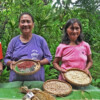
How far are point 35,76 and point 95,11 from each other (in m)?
1.14

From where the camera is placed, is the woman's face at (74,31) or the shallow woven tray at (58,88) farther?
the woman's face at (74,31)

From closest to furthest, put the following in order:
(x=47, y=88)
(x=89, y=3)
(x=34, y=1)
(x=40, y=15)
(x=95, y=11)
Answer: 1. (x=47, y=88)
2. (x=89, y=3)
3. (x=95, y=11)
4. (x=40, y=15)
5. (x=34, y=1)

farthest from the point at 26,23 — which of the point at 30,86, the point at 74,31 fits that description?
the point at 30,86

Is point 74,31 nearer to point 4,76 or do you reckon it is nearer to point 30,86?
point 30,86

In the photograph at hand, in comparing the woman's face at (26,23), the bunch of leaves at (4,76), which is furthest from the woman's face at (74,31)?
the bunch of leaves at (4,76)

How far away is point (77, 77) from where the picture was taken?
1996 mm

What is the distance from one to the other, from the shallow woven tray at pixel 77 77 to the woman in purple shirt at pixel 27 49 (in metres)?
0.30

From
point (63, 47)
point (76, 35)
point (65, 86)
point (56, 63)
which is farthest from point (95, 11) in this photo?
point (65, 86)

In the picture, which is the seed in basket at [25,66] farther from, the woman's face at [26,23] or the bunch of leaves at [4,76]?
the bunch of leaves at [4,76]

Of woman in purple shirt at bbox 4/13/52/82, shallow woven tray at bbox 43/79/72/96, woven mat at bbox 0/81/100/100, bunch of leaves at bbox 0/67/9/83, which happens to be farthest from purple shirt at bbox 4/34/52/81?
bunch of leaves at bbox 0/67/9/83

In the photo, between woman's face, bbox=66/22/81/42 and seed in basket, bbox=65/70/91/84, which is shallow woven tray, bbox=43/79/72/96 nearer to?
seed in basket, bbox=65/70/91/84

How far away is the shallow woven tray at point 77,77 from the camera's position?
74.4 inches

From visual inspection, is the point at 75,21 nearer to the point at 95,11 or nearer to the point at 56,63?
the point at 95,11

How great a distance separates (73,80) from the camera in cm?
→ 193
